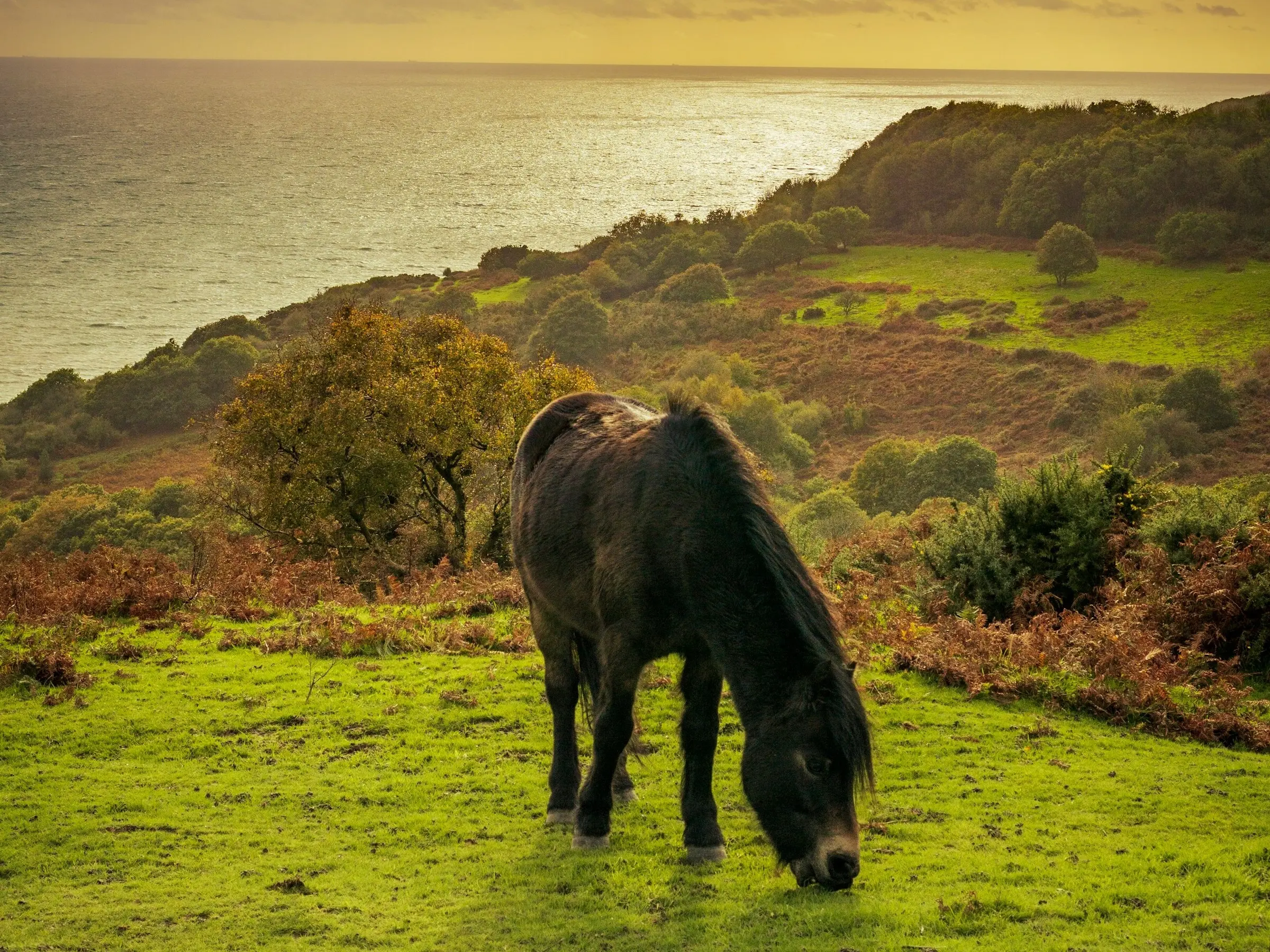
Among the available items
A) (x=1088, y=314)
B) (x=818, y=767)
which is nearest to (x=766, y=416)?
(x=1088, y=314)

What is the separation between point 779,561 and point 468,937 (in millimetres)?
3003

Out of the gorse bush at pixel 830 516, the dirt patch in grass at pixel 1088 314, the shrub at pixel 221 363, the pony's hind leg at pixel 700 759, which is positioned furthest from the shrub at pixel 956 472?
the shrub at pixel 221 363

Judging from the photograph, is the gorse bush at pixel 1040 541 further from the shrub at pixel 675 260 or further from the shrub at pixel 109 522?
the shrub at pixel 675 260

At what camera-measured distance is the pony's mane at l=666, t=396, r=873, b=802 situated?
19.2ft

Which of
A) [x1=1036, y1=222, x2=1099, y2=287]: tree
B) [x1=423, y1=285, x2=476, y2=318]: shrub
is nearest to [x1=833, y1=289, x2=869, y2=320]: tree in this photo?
[x1=1036, y1=222, x2=1099, y2=287]: tree

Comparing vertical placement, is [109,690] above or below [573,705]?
below

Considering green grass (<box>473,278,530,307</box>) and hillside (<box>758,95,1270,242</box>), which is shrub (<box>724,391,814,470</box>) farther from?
hillside (<box>758,95,1270,242</box>)

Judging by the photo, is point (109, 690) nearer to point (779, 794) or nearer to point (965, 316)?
point (779, 794)

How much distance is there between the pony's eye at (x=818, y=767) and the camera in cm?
588

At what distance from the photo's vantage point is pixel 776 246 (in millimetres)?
83125

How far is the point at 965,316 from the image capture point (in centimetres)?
6600

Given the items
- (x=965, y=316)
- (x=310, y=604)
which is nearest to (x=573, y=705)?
(x=310, y=604)

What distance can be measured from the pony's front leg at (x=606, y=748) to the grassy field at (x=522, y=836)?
0.17 m

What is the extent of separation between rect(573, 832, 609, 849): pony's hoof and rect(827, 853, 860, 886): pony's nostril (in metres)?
2.17
